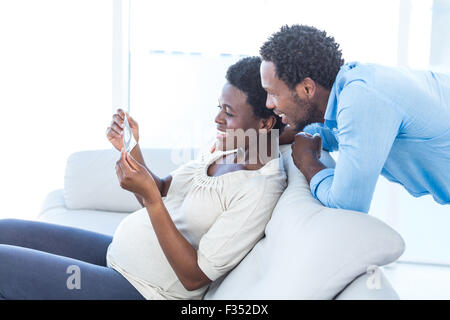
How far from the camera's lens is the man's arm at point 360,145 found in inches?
49.3

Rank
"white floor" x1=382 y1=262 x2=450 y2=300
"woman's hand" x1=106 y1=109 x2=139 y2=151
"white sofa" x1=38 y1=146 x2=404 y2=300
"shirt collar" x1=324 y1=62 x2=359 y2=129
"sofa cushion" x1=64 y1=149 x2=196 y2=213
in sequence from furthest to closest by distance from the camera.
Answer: "white floor" x1=382 y1=262 x2=450 y2=300 < "sofa cushion" x1=64 y1=149 x2=196 y2=213 < "woman's hand" x1=106 y1=109 x2=139 y2=151 < "shirt collar" x1=324 y1=62 x2=359 y2=129 < "white sofa" x1=38 y1=146 x2=404 y2=300

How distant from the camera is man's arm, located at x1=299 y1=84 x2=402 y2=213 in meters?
1.25

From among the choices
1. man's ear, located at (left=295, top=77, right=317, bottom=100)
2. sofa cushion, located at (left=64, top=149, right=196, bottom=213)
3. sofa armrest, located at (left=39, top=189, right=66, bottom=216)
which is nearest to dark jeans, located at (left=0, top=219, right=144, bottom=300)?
man's ear, located at (left=295, top=77, right=317, bottom=100)

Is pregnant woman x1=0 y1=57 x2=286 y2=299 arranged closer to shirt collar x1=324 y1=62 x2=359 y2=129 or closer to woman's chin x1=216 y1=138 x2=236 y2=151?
woman's chin x1=216 y1=138 x2=236 y2=151

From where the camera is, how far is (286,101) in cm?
149

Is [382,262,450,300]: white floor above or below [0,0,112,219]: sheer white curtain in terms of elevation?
below

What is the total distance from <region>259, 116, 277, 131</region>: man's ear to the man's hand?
89 millimetres

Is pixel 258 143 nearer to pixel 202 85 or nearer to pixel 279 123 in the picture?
pixel 279 123

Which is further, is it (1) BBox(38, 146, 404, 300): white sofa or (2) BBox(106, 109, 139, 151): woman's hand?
(2) BBox(106, 109, 139, 151): woman's hand

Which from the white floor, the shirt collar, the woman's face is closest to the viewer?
the shirt collar

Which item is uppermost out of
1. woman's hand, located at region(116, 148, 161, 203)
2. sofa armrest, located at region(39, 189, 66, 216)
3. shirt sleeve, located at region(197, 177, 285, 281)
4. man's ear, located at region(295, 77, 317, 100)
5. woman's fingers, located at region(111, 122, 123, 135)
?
man's ear, located at region(295, 77, 317, 100)

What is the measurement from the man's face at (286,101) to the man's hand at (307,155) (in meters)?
0.05

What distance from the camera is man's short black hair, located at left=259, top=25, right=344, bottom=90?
4.83 ft

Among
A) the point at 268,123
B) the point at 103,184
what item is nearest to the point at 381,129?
the point at 268,123
